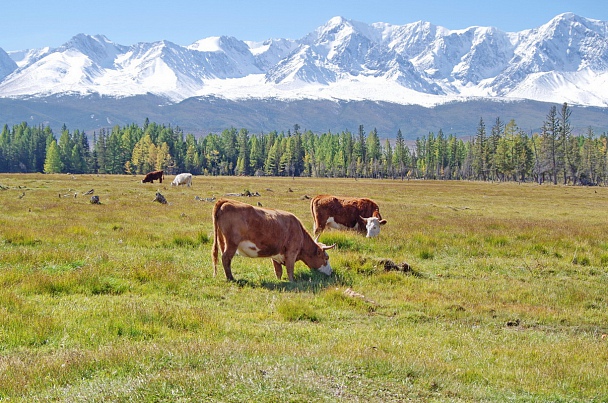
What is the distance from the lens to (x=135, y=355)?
23.4 ft

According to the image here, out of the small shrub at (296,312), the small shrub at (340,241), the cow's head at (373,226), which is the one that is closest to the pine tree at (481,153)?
the cow's head at (373,226)

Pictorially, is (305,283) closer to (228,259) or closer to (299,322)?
(228,259)

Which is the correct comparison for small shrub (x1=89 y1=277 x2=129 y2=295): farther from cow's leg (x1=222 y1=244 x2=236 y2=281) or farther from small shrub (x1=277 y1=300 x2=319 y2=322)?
small shrub (x1=277 y1=300 x2=319 y2=322)

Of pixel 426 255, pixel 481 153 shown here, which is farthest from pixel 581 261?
pixel 481 153

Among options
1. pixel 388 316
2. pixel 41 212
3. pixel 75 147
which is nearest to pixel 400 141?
pixel 75 147

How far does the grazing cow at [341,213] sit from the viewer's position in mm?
23406

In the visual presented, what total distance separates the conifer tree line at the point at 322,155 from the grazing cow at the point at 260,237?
401 feet

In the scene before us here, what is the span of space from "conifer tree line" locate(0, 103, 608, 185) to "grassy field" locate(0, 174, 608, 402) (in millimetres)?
120088

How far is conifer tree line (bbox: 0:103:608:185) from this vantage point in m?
134

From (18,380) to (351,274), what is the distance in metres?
10.0

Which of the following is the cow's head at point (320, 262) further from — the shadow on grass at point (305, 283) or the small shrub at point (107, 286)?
the small shrub at point (107, 286)

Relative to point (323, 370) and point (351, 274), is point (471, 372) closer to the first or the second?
point (323, 370)

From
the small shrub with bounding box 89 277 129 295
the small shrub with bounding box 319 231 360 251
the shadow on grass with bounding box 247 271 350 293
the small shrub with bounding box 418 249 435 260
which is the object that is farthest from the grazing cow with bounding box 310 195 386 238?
the small shrub with bounding box 89 277 129 295

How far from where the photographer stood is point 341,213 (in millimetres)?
23844
